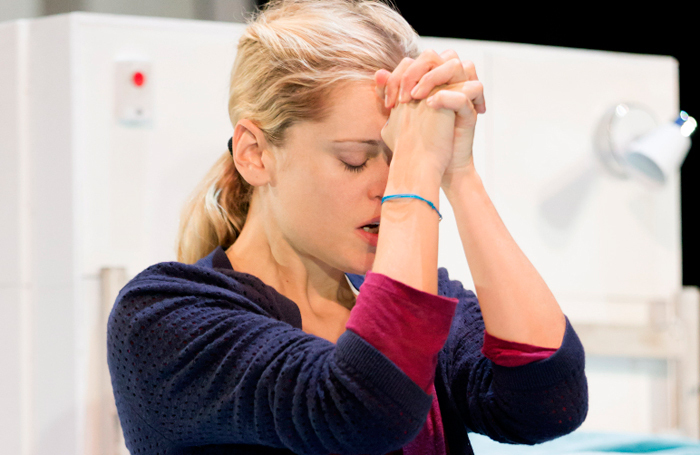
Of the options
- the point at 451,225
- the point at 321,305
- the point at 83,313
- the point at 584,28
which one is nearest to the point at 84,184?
the point at 83,313

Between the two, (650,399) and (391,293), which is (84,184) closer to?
(391,293)

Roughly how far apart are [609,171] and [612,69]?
0.98 feet

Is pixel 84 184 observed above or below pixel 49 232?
above

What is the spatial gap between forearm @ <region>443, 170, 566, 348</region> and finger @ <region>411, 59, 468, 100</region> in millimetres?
146

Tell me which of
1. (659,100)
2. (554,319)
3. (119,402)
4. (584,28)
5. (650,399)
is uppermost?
(584,28)

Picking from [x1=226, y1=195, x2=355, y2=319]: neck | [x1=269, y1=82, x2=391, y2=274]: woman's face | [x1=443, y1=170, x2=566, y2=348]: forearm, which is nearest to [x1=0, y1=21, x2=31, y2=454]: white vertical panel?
[x1=226, y1=195, x2=355, y2=319]: neck

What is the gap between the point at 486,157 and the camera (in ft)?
6.84

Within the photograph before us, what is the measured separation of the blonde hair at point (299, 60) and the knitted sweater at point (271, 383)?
5.5 inches

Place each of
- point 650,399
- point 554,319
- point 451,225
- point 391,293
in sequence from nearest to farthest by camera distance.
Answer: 1. point 391,293
2. point 554,319
3. point 451,225
4. point 650,399

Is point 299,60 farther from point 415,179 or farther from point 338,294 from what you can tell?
point 338,294

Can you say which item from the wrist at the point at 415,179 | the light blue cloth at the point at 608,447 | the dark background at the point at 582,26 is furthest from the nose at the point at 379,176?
the dark background at the point at 582,26

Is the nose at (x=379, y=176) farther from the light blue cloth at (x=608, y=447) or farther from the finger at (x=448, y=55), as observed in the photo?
the light blue cloth at (x=608, y=447)

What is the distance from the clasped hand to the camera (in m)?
0.92

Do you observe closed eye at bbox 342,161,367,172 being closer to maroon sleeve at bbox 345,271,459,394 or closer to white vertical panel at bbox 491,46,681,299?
maroon sleeve at bbox 345,271,459,394
